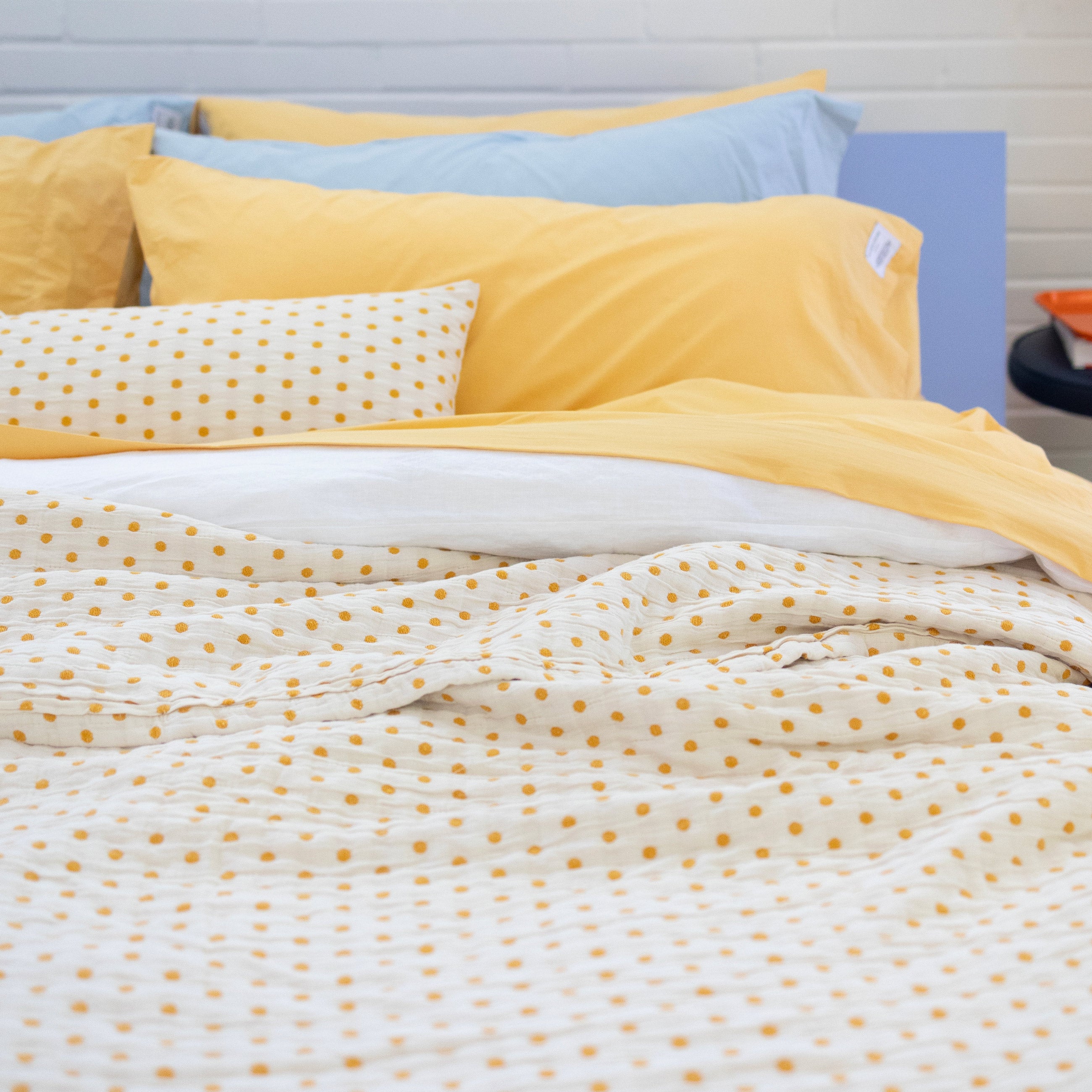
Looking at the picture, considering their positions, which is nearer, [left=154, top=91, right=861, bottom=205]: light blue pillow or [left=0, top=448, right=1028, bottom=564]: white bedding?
[left=0, top=448, right=1028, bottom=564]: white bedding

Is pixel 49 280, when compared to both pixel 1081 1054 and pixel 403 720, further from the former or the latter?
pixel 1081 1054

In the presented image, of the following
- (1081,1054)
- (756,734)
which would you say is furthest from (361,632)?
(1081,1054)

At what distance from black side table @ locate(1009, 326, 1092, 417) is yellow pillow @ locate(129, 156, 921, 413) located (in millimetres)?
491

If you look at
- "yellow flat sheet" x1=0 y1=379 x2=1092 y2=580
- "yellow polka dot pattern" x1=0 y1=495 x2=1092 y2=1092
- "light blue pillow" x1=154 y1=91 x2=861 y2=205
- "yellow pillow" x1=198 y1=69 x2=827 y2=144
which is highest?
"yellow pillow" x1=198 y1=69 x2=827 y2=144

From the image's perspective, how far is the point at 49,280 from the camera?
57.9 inches

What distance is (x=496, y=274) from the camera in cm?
135

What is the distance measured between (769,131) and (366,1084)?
1.47m

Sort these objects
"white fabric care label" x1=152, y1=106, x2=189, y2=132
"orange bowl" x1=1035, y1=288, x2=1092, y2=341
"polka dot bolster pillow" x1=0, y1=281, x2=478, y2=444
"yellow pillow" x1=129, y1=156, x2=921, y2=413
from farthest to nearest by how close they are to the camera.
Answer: "orange bowl" x1=1035, y1=288, x2=1092, y2=341, "white fabric care label" x1=152, y1=106, x2=189, y2=132, "yellow pillow" x1=129, y1=156, x2=921, y2=413, "polka dot bolster pillow" x1=0, y1=281, x2=478, y2=444

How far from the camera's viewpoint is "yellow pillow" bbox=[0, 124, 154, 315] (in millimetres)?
1455

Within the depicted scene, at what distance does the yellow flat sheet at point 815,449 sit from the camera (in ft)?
3.10

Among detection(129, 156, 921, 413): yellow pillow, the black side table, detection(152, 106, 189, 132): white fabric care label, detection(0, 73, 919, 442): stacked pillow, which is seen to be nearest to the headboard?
the black side table

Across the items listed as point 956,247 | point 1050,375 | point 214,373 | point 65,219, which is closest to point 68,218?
point 65,219

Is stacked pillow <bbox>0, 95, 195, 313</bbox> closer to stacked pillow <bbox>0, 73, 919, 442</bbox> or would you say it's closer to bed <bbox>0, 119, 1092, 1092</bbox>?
stacked pillow <bbox>0, 73, 919, 442</bbox>

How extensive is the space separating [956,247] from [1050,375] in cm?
29
